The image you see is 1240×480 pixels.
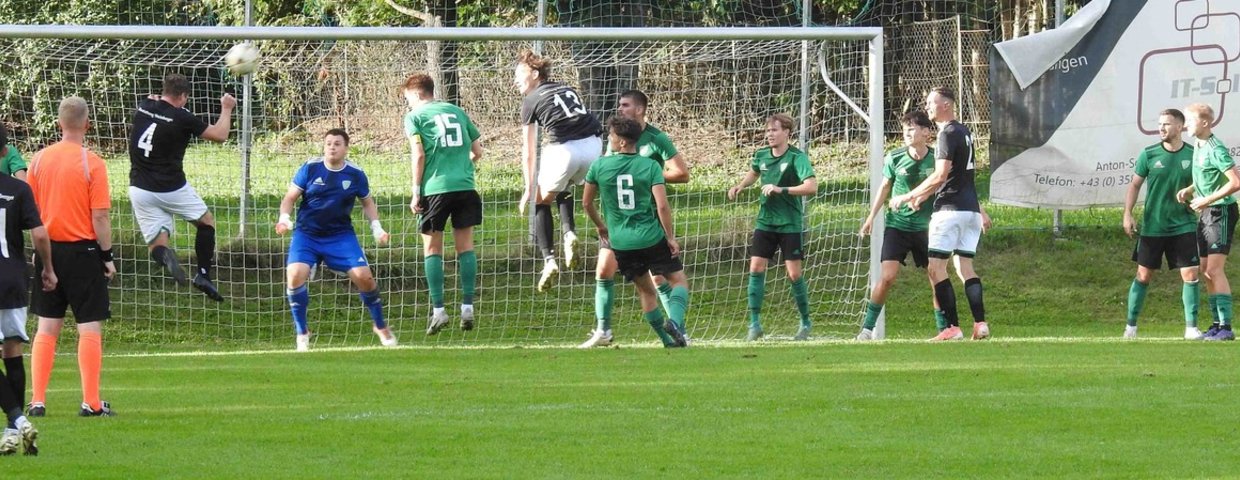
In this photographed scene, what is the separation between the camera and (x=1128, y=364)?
33.5 ft

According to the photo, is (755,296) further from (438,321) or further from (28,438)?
(28,438)

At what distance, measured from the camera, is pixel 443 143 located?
41.7 feet

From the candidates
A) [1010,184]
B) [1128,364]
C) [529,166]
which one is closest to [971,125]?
[1010,184]

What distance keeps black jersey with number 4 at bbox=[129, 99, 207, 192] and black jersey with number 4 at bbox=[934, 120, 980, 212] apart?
5820 mm

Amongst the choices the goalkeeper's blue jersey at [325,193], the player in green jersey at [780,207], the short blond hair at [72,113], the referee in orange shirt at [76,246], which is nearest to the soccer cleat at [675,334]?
the player in green jersey at [780,207]

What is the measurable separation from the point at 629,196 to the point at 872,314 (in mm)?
2807

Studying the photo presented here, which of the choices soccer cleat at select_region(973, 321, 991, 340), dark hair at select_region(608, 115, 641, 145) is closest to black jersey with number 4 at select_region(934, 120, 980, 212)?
soccer cleat at select_region(973, 321, 991, 340)

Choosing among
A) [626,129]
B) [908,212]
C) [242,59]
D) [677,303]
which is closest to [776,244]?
[908,212]

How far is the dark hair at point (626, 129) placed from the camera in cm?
1176

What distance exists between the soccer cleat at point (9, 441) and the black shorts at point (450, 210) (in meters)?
5.98

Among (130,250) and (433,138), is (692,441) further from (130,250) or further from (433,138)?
(130,250)

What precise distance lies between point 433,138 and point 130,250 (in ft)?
16.1

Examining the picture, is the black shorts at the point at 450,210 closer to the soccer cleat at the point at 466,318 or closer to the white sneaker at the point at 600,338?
the soccer cleat at the point at 466,318

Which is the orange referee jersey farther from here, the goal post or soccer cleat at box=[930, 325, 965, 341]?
soccer cleat at box=[930, 325, 965, 341]
